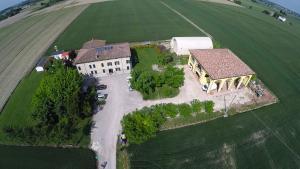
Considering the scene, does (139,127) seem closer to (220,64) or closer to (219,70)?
(219,70)

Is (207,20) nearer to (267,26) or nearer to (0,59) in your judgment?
(267,26)

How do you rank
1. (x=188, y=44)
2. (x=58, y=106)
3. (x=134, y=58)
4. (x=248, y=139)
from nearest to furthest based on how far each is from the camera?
(x=58, y=106)
(x=248, y=139)
(x=134, y=58)
(x=188, y=44)

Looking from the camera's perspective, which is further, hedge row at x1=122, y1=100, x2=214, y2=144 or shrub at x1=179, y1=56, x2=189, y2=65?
shrub at x1=179, y1=56, x2=189, y2=65

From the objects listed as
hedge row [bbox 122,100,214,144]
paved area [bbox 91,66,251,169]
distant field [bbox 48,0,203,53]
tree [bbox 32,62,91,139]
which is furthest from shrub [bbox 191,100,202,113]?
distant field [bbox 48,0,203,53]

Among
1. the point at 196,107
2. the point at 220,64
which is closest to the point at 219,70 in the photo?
the point at 220,64

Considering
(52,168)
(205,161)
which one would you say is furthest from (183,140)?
(52,168)

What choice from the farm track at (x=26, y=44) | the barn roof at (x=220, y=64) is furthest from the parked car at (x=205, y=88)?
the farm track at (x=26, y=44)

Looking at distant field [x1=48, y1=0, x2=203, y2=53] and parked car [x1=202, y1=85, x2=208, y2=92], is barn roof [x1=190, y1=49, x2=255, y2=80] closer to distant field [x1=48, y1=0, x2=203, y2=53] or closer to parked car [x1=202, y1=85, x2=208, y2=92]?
parked car [x1=202, y1=85, x2=208, y2=92]
